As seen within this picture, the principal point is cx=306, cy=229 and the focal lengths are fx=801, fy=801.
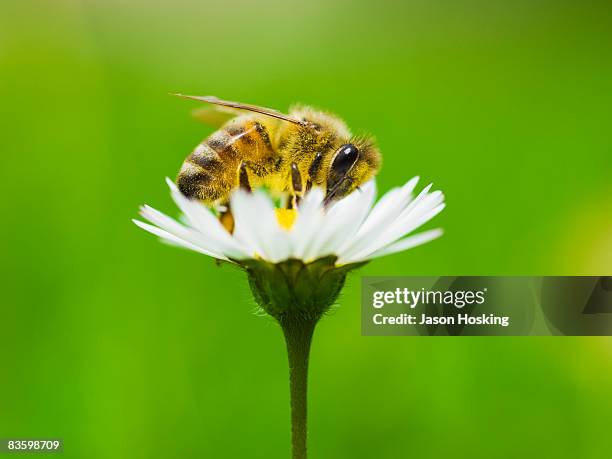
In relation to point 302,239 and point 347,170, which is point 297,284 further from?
point 347,170

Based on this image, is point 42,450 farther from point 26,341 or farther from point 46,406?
point 26,341

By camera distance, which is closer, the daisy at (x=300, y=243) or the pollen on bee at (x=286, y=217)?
the daisy at (x=300, y=243)

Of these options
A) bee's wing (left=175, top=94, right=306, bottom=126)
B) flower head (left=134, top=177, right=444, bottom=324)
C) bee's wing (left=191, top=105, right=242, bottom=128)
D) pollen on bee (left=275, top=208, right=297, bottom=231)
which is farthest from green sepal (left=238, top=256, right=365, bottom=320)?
bee's wing (left=191, top=105, right=242, bottom=128)

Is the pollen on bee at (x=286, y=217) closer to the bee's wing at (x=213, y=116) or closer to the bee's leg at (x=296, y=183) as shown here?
the bee's leg at (x=296, y=183)

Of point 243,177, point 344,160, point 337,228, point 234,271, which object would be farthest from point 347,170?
point 234,271

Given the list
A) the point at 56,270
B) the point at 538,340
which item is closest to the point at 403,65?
the point at 538,340

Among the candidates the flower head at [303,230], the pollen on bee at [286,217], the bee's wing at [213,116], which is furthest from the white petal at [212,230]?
the bee's wing at [213,116]
